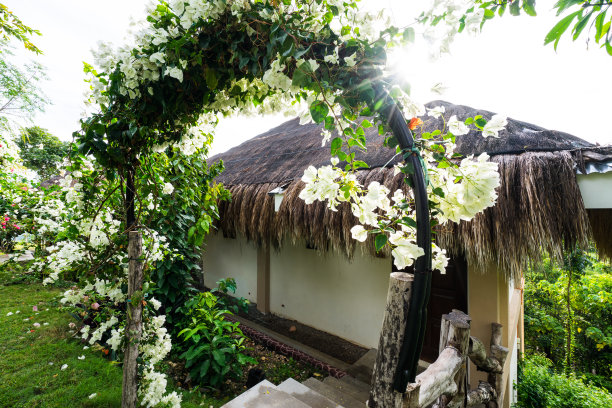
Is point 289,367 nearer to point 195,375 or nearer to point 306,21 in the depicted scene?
point 195,375

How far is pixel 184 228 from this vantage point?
3.44m

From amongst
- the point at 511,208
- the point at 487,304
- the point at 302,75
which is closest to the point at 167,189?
the point at 302,75

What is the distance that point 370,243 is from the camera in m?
2.98

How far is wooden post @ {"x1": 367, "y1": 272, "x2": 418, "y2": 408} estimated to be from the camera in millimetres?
830

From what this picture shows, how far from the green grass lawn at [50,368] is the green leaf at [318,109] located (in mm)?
2565

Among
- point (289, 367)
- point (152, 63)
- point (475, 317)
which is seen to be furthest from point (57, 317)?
point (475, 317)

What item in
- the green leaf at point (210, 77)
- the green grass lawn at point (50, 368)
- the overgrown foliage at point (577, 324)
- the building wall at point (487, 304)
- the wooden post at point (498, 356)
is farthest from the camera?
the overgrown foliage at point (577, 324)

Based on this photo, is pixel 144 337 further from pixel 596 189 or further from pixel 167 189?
pixel 596 189

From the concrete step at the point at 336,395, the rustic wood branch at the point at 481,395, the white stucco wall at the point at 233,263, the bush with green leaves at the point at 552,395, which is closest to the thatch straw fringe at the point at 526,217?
the rustic wood branch at the point at 481,395

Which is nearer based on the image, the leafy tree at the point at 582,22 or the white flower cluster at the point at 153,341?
the leafy tree at the point at 582,22

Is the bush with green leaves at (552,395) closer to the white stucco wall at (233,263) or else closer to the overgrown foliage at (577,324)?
the overgrown foliage at (577,324)

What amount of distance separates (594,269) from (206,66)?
14.1 m

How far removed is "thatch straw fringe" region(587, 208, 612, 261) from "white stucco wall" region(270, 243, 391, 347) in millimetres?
2176

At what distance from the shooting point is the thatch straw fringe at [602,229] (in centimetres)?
269
